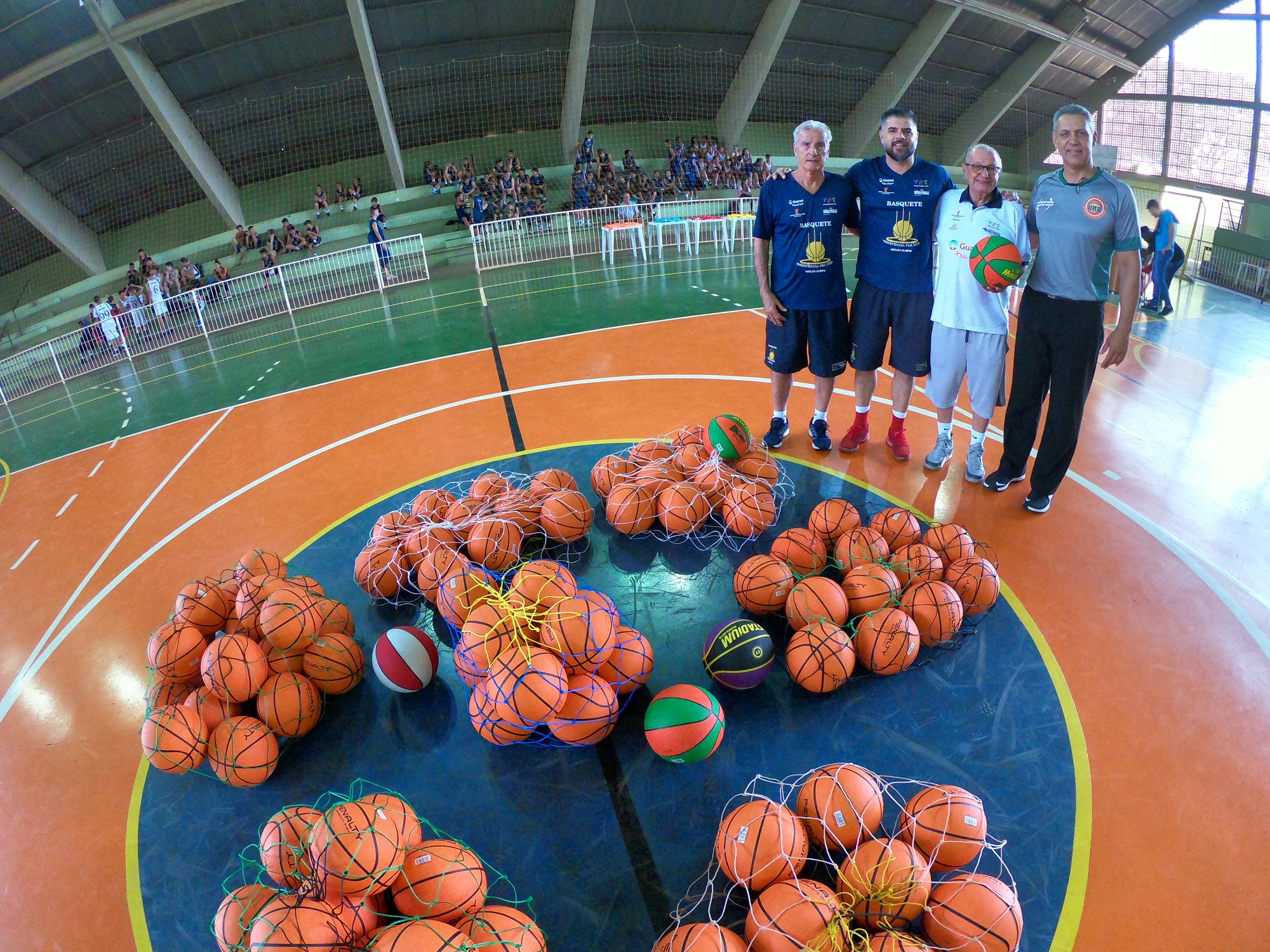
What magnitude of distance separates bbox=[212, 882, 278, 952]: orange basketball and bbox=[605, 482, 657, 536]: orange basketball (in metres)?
3.31

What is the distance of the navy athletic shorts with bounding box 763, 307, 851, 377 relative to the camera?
621cm

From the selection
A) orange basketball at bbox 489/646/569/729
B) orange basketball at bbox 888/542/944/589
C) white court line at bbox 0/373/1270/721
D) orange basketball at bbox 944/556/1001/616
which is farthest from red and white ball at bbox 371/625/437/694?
orange basketball at bbox 944/556/1001/616

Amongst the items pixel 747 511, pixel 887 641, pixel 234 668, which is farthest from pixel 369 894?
pixel 747 511

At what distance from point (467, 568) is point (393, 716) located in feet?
3.35

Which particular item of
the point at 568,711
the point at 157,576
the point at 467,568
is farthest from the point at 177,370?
the point at 568,711

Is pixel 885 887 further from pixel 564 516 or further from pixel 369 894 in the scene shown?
pixel 564 516

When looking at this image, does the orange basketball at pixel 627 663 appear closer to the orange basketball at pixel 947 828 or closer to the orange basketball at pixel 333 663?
the orange basketball at pixel 947 828

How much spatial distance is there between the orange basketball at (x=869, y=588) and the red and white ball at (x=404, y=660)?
2714 mm

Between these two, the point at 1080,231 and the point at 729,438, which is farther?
the point at 729,438

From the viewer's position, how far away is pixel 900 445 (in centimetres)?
671

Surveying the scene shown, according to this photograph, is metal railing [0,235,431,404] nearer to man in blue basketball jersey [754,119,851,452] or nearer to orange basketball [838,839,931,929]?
man in blue basketball jersey [754,119,851,452]

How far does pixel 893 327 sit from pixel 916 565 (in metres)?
2.39

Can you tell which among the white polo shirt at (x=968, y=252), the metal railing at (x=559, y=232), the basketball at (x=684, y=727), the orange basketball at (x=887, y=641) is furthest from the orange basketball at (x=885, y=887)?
the metal railing at (x=559, y=232)

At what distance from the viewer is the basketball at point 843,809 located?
10.4 feet
